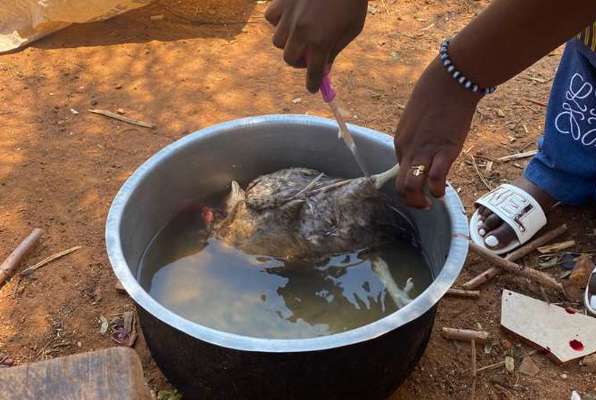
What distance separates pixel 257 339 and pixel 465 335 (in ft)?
3.26

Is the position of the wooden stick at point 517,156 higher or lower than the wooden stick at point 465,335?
higher

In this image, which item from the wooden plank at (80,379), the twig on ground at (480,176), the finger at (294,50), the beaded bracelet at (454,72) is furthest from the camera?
the twig on ground at (480,176)

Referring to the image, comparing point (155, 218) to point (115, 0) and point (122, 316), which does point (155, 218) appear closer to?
point (122, 316)

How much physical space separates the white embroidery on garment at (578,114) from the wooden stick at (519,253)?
392mm

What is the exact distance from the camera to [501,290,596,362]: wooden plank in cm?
222

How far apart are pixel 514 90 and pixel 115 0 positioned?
2578 millimetres

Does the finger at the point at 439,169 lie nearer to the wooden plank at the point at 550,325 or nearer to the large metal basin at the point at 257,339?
the large metal basin at the point at 257,339

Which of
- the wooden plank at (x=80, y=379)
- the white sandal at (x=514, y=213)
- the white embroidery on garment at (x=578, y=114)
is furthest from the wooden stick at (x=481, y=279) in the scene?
the wooden plank at (x=80, y=379)

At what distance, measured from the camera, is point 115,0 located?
4102 millimetres

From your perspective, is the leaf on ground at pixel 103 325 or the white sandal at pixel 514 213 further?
the white sandal at pixel 514 213

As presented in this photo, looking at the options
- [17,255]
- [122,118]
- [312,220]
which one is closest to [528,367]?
[312,220]

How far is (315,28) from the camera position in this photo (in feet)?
5.24

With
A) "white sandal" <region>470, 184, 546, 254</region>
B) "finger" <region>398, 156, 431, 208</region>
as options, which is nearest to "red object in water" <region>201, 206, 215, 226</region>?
"finger" <region>398, 156, 431, 208</region>

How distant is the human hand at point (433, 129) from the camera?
1.53 m
